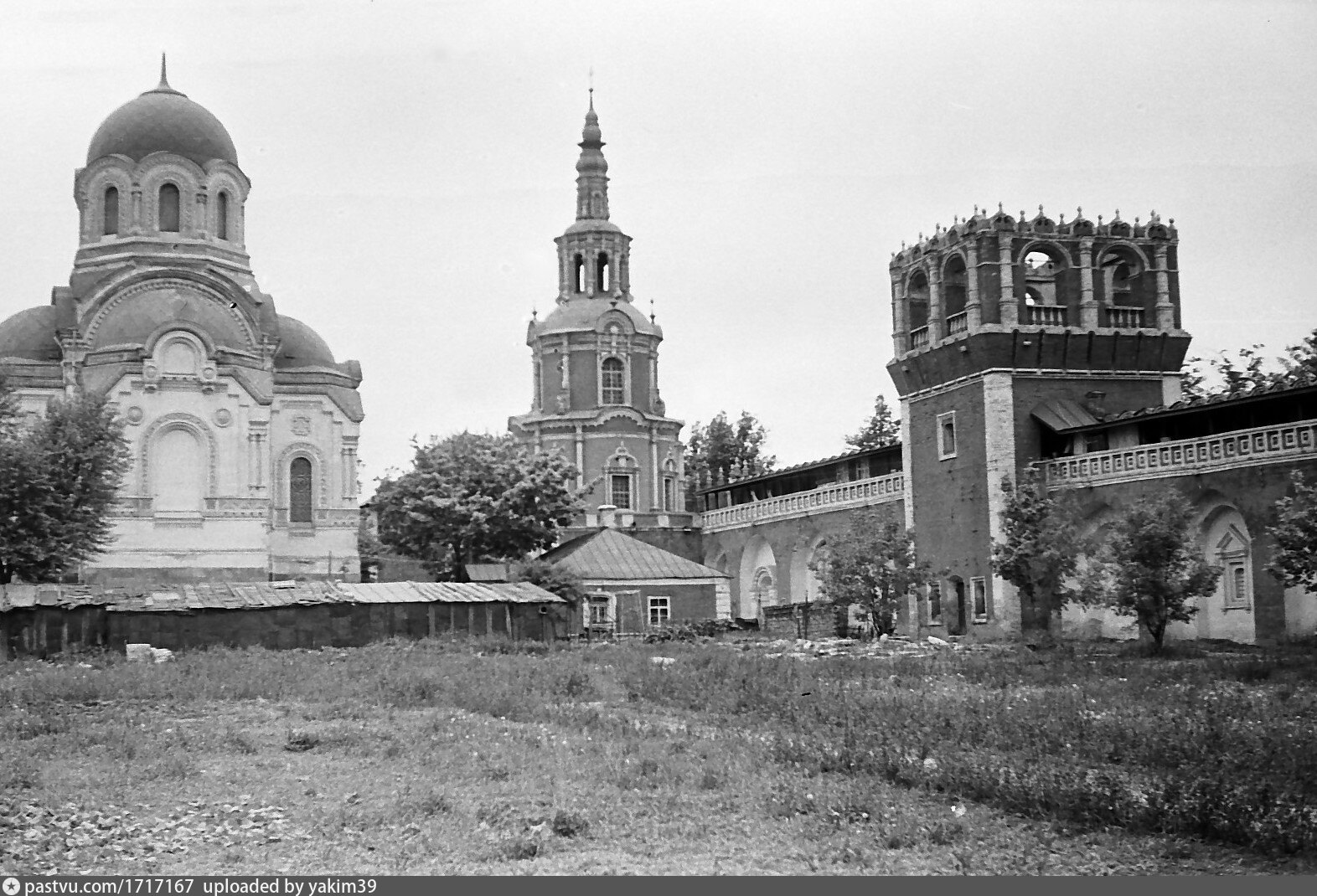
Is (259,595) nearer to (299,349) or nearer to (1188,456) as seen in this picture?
(1188,456)

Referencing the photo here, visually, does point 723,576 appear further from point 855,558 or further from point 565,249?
point 565,249

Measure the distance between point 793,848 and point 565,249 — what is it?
179 feet

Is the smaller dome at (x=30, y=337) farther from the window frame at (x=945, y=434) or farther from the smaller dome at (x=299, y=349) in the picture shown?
the window frame at (x=945, y=434)

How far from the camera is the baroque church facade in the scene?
4969 centimetres

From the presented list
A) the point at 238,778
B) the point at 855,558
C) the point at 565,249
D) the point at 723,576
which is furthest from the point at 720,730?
the point at 565,249

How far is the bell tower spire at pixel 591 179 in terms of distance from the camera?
Answer: 65688 millimetres

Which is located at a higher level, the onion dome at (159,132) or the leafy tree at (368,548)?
the onion dome at (159,132)

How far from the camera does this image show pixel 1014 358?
3941 cm

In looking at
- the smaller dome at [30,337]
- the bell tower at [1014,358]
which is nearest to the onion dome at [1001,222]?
the bell tower at [1014,358]

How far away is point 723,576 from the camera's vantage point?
45.5 metres

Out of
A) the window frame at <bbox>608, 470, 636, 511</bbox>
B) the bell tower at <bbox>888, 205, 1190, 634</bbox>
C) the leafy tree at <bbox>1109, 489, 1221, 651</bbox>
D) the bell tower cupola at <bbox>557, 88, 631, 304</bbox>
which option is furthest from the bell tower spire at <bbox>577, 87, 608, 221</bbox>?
the leafy tree at <bbox>1109, 489, 1221, 651</bbox>

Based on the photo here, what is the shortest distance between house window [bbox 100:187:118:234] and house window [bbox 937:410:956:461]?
95.1 feet

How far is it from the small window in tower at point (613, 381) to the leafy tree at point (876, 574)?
24.8 m

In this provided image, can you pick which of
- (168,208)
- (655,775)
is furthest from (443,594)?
(168,208)
